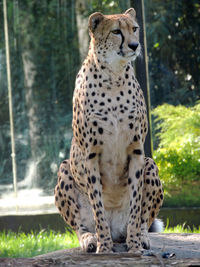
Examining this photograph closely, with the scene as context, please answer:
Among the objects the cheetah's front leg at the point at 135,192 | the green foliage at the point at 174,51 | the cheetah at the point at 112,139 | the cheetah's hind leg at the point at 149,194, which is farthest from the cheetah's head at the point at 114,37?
the green foliage at the point at 174,51

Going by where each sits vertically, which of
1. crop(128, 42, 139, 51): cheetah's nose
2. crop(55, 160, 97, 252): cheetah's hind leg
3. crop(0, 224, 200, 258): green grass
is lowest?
crop(0, 224, 200, 258): green grass

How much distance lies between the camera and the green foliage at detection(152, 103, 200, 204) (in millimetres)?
7715

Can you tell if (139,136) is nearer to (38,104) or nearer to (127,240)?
(127,240)

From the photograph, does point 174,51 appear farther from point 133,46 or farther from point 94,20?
point 133,46

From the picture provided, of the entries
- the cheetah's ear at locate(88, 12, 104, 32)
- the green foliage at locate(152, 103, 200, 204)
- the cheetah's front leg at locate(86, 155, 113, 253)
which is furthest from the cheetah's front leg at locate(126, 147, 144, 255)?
the green foliage at locate(152, 103, 200, 204)

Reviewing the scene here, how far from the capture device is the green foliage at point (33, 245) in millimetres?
5944

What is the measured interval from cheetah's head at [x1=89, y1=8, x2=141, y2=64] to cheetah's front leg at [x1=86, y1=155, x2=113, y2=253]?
845 millimetres

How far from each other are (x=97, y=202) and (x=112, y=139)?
1.77 feet

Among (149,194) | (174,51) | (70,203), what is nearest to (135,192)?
(149,194)

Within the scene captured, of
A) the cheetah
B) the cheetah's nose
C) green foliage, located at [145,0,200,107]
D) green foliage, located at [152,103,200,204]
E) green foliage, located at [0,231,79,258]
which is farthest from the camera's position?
green foliage, located at [145,0,200,107]

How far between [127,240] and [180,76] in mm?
4532

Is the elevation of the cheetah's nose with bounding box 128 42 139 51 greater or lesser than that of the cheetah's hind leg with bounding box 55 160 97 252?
greater

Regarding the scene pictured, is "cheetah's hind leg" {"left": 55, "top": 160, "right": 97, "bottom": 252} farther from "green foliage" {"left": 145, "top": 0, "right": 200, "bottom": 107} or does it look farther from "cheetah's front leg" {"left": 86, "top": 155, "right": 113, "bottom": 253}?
"green foliage" {"left": 145, "top": 0, "right": 200, "bottom": 107}

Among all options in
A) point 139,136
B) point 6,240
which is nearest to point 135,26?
point 139,136
